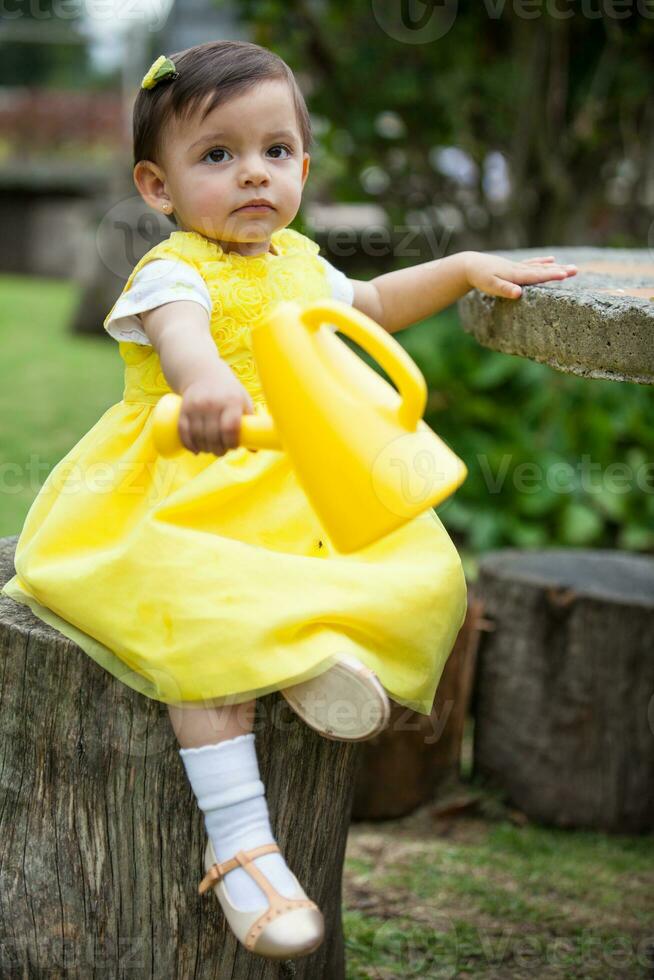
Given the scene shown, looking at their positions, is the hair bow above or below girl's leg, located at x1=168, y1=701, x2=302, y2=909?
above

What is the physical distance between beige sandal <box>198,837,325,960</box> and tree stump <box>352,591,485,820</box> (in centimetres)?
131

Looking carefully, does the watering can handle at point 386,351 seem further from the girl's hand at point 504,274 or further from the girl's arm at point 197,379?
the girl's hand at point 504,274

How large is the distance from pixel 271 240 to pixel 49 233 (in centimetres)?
988

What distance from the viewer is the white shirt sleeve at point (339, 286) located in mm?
1731

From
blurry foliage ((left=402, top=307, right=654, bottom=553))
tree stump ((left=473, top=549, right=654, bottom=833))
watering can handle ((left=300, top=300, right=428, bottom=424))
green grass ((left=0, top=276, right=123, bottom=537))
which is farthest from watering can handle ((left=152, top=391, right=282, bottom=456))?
blurry foliage ((left=402, top=307, right=654, bottom=553))

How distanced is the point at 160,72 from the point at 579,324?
0.64 meters

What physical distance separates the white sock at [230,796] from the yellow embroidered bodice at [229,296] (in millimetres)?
479

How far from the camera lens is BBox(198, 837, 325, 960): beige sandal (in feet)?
4.24

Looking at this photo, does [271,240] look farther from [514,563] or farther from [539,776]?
[539,776]

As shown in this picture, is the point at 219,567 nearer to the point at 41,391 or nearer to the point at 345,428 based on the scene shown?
the point at 345,428

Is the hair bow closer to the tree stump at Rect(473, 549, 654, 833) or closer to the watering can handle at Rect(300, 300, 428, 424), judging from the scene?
the watering can handle at Rect(300, 300, 428, 424)

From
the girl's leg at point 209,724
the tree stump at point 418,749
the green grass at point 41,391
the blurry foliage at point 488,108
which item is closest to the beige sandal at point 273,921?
the girl's leg at point 209,724

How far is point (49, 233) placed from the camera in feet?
36.2

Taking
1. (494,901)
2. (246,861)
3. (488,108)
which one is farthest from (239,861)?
(488,108)
